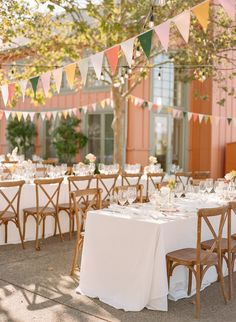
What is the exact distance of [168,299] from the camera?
4195 mm

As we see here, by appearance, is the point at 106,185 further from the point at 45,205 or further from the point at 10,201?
the point at 10,201

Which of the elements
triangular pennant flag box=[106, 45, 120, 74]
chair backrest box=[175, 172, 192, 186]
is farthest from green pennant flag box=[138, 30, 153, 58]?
chair backrest box=[175, 172, 192, 186]

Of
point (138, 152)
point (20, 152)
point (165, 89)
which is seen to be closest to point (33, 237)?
point (138, 152)

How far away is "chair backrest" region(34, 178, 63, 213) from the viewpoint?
6180mm

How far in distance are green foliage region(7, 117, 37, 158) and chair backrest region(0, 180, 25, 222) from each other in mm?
9086

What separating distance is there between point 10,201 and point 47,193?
0.65 meters

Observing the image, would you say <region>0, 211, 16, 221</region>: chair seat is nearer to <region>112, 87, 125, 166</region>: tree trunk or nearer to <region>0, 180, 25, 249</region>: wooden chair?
<region>0, 180, 25, 249</region>: wooden chair

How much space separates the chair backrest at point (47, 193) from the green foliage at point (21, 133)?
28.3ft

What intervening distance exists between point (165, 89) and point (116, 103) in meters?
4.12

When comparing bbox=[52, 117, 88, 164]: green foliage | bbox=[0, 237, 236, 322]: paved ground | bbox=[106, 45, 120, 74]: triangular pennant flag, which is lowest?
bbox=[0, 237, 236, 322]: paved ground

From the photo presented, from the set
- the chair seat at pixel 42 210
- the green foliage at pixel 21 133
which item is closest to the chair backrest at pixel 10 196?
the chair seat at pixel 42 210

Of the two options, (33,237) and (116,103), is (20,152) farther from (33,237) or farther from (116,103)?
(33,237)

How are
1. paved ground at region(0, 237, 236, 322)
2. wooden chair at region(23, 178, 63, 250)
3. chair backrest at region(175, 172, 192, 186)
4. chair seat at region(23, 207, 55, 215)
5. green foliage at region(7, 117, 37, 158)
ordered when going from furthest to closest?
green foliage at region(7, 117, 37, 158), chair backrest at region(175, 172, 192, 186), chair seat at region(23, 207, 55, 215), wooden chair at region(23, 178, 63, 250), paved ground at region(0, 237, 236, 322)

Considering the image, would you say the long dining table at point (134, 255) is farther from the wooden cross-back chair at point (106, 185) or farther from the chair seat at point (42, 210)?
the wooden cross-back chair at point (106, 185)
